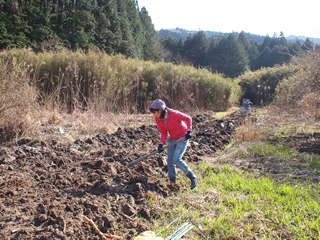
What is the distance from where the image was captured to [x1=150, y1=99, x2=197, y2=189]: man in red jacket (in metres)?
3.35

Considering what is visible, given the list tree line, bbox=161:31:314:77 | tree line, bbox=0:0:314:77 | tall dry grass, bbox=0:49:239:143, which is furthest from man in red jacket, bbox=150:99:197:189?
tree line, bbox=161:31:314:77

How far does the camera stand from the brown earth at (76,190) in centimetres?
251

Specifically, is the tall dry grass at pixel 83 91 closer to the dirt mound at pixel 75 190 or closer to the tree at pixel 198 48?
the dirt mound at pixel 75 190

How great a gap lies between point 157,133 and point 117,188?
3361mm

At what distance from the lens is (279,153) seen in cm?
486

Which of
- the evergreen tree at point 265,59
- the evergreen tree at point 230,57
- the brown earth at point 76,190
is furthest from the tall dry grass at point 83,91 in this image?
the evergreen tree at point 265,59

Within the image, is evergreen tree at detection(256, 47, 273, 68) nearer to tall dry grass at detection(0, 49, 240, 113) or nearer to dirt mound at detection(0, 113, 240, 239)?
Result: tall dry grass at detection(0, 49, 240, 113)

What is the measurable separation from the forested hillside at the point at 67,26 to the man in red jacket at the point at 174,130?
13792mm

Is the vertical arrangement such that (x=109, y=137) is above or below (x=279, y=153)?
below

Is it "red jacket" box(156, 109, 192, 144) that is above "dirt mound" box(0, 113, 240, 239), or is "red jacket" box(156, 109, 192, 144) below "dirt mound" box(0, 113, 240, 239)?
above

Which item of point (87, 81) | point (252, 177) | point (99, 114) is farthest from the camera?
point (87, 81)

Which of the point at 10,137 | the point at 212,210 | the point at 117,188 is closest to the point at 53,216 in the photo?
the point at 117,188

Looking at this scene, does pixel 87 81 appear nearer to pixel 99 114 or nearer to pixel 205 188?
pixel 99 114

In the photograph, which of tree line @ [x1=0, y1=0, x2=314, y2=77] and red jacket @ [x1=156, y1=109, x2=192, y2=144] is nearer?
red jacket @ [x1=156, y1=109, x2=192, y2=144]
